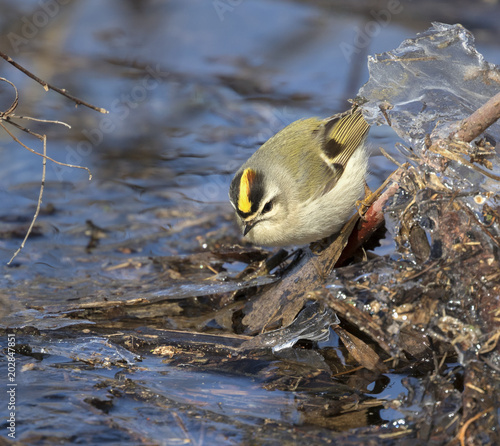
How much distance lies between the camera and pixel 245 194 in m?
4.98

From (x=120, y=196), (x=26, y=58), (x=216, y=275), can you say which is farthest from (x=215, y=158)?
(x=26, y=58)

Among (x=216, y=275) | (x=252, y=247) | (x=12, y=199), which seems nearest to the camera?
(x=216, y=275)

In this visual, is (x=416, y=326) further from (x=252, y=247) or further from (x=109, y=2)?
(x=109, y=2)

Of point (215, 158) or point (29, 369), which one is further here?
point (215, 158)

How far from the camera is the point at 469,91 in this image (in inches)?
163

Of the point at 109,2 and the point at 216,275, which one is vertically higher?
the point at 109,2

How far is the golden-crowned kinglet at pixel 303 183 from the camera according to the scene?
195 inches

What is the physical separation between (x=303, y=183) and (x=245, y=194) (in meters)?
0.56

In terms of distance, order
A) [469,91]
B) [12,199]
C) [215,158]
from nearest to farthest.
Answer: [469,91], [12,199], [215,158]

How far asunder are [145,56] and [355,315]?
7.24 m

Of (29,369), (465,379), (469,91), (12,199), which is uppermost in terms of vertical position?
(469,91)

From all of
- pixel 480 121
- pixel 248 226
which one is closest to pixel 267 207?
pixel 248 226

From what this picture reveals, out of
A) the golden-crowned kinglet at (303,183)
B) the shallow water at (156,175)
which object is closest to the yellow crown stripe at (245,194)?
the golden-crowned kinglet at (303,183)

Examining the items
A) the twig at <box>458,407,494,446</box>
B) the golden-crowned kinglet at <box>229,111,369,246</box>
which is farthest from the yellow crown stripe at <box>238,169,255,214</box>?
the twig at <box>458,407,494,446</box>
